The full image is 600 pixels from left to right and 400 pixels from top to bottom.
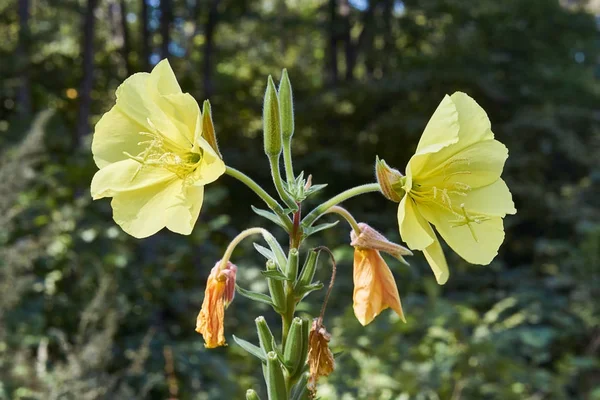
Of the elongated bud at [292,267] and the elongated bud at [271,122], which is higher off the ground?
the elongated bud at [271,122]

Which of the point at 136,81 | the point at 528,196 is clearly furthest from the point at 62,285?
the point at 528,196

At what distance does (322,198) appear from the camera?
5.13 meters

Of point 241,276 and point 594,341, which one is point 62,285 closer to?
point 241,276

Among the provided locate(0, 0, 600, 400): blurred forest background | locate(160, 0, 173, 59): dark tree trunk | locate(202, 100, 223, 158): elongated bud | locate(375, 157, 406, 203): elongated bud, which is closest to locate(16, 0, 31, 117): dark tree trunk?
locate(0, 0, 600, 400): blurred forest background

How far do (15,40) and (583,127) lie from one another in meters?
5.20

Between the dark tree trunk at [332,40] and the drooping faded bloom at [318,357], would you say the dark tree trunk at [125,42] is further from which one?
the drooping faded bloom at [318,357]

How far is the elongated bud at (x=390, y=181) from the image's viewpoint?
72cm

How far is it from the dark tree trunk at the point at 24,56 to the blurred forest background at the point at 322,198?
21mm

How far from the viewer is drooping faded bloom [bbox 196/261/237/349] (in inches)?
29.0

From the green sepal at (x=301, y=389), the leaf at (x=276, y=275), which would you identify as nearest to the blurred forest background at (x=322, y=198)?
the green sepal at (x=301, y=389)

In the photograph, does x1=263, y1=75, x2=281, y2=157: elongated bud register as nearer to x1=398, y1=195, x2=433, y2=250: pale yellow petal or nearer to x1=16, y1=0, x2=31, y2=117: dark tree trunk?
x1=398, y1=195, x2=433, y2=250: pale yellow petal

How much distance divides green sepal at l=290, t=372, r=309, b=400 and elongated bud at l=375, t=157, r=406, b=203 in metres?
0.25

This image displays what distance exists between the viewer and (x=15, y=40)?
16.0 ft

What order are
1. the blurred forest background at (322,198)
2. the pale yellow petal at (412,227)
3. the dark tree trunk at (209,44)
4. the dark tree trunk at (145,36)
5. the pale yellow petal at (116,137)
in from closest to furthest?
the pale yellow petal at (412,227) < the pale yellow petal at (116,137) < the blurred forest background at (322,198) < the dark tree trunk at (145,36) < the dark tree trunk at (209,44)
